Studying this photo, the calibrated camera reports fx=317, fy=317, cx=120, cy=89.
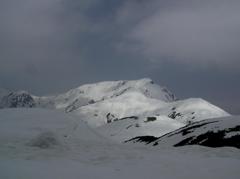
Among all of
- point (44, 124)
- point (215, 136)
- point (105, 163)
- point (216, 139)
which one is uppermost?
point (215, 136)

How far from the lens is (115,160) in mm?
14805

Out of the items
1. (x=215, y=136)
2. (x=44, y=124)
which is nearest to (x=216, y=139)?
(x=215, y=136)

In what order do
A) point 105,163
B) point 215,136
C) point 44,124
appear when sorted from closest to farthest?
point 105,163 → point 44,124 → point 215,136

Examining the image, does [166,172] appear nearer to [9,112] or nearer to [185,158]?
[185,158]

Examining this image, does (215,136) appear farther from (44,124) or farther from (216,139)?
(44,124)

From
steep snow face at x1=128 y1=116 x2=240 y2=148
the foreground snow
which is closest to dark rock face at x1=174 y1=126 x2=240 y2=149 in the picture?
steep snow face at x1=128 y1=116 x2=240 y2=148

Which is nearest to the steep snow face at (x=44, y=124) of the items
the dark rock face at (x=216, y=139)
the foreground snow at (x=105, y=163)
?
the foreground snow at (x=105, y=163)

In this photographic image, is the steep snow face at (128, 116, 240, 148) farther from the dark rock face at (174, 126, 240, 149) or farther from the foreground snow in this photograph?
the foreground snow

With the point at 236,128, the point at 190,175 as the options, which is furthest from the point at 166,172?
the point at 236,128

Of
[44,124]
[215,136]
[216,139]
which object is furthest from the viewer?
[215,136]

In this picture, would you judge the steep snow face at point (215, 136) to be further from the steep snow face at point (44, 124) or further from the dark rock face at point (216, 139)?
the steep snow face at point (44, 124)

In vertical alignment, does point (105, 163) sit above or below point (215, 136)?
below

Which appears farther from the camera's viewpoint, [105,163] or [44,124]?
[44,124]

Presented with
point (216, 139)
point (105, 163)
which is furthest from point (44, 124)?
point (216, 139)
